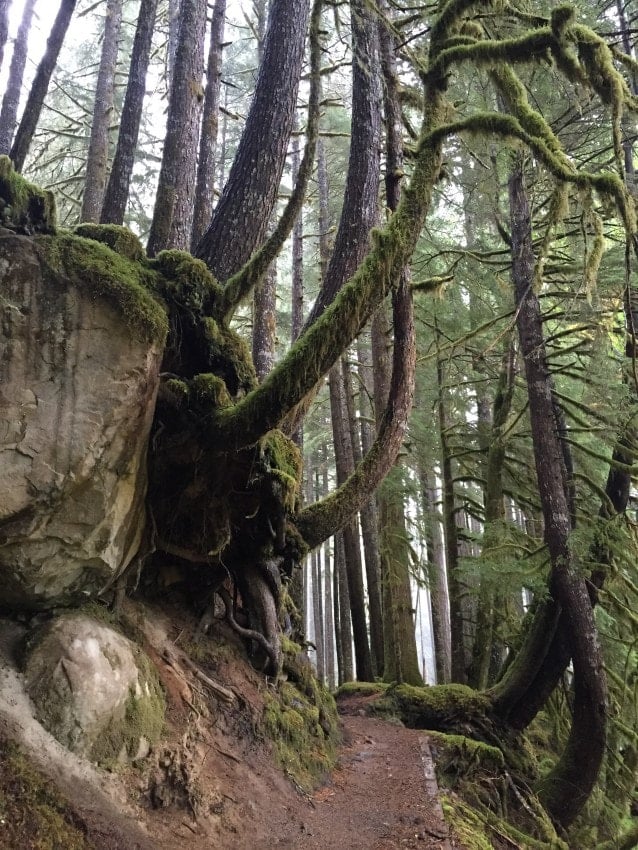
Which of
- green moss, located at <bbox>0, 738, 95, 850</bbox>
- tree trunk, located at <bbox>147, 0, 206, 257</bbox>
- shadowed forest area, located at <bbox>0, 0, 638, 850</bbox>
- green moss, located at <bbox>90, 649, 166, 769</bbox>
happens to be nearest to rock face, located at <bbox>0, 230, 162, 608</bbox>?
shadowed forest area, located at <bbox>0, 0, 638, 850</bbox>

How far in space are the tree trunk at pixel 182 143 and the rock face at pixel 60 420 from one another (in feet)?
7.52

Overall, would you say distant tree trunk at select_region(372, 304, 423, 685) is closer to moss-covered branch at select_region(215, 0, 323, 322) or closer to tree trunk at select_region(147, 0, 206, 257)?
moss-covered branch at select_region(215, 0, 323, 322)

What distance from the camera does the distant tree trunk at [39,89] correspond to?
464 centimetres

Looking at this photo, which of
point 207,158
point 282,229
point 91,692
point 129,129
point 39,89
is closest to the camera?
point 91,692

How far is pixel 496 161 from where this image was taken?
6.73 m

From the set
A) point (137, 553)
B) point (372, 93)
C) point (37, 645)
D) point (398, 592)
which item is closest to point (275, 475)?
point (137, 553)

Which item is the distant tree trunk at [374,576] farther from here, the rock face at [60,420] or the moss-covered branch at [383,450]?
the rock face at [60,420]

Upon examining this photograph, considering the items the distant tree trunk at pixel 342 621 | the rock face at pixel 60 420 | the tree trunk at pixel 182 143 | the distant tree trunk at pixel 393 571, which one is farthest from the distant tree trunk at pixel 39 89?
the distant tree trunk at pixel 342 621

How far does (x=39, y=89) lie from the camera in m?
4.89

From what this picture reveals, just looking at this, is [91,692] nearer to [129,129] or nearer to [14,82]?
[129,129]

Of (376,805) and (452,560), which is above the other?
(452,560)

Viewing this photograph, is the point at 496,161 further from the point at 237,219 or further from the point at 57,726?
the point at 57,726

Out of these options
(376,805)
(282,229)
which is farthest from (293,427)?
(376,805)

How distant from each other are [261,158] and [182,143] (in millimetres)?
1254
